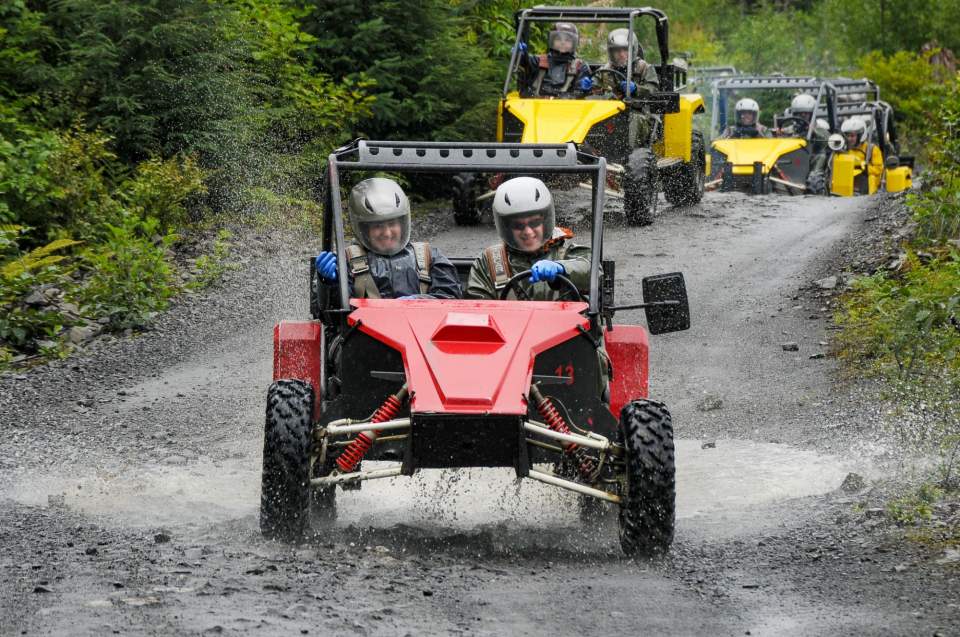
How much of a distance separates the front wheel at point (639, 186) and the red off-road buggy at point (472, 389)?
29.9ft

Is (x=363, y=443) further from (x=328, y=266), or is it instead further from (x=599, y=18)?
(x=599, y=18)

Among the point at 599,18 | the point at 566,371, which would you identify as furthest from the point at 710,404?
the point at 599,18

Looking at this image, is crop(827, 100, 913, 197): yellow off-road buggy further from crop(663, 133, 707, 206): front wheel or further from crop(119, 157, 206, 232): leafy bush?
crop(119, 157, 206, 232): leafy bush

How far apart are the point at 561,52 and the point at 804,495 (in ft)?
35.1

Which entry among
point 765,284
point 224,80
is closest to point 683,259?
point 765,284

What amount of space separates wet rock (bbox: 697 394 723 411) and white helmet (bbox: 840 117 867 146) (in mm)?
14754

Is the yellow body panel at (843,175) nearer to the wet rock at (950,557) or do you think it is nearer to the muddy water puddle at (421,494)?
the muddy water puddle at (421,494)

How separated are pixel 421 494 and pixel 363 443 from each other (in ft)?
3.45

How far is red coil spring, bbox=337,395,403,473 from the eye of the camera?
5.71 m

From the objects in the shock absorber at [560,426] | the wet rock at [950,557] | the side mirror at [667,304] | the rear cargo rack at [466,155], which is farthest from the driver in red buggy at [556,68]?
the wet rock at [950,557]

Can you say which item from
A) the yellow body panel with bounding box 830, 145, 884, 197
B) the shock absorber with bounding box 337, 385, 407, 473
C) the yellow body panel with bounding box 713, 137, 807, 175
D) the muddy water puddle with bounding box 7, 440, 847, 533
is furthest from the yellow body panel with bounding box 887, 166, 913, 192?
the shock absorber with bounding box 337, 385, 407, 473

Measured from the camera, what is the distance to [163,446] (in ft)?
26.1

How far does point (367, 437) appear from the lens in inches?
226

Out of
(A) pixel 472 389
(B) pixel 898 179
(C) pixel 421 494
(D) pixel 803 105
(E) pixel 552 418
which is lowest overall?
(B) pixel 898 179
